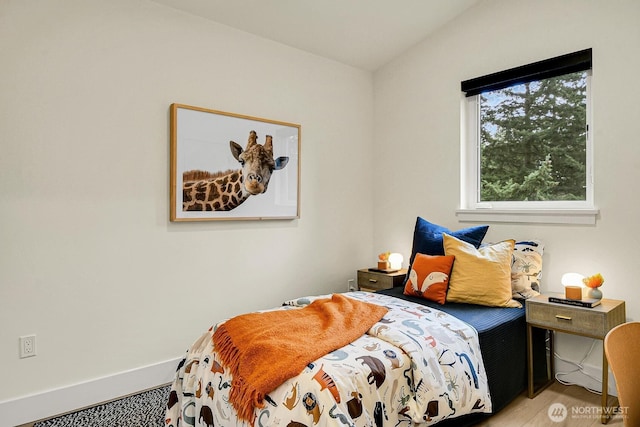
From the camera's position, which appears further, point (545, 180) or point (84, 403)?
point (545, 180)

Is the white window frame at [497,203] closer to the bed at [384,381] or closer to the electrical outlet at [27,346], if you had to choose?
the bed at [384,381]

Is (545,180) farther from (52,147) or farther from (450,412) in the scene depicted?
(52,147)

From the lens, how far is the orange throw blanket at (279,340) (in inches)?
59.7

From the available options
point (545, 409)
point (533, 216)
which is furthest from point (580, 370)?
point (533, 216)

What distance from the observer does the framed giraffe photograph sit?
2.72m

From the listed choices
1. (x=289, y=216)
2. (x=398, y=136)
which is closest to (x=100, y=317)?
(x=289, y=216)

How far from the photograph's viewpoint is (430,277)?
8.73 ft

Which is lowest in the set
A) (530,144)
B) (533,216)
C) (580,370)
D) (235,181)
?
(580,370)

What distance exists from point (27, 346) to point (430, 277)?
2.37 meters

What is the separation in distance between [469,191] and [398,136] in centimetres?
83

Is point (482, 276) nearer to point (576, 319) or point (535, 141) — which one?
point (576, 319)

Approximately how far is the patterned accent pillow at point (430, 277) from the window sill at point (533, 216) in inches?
25.2

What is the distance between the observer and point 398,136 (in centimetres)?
374

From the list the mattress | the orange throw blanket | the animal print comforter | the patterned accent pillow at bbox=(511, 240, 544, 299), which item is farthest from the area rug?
the patterned accent pillow at bbox=(511, 240, 544, 299)
